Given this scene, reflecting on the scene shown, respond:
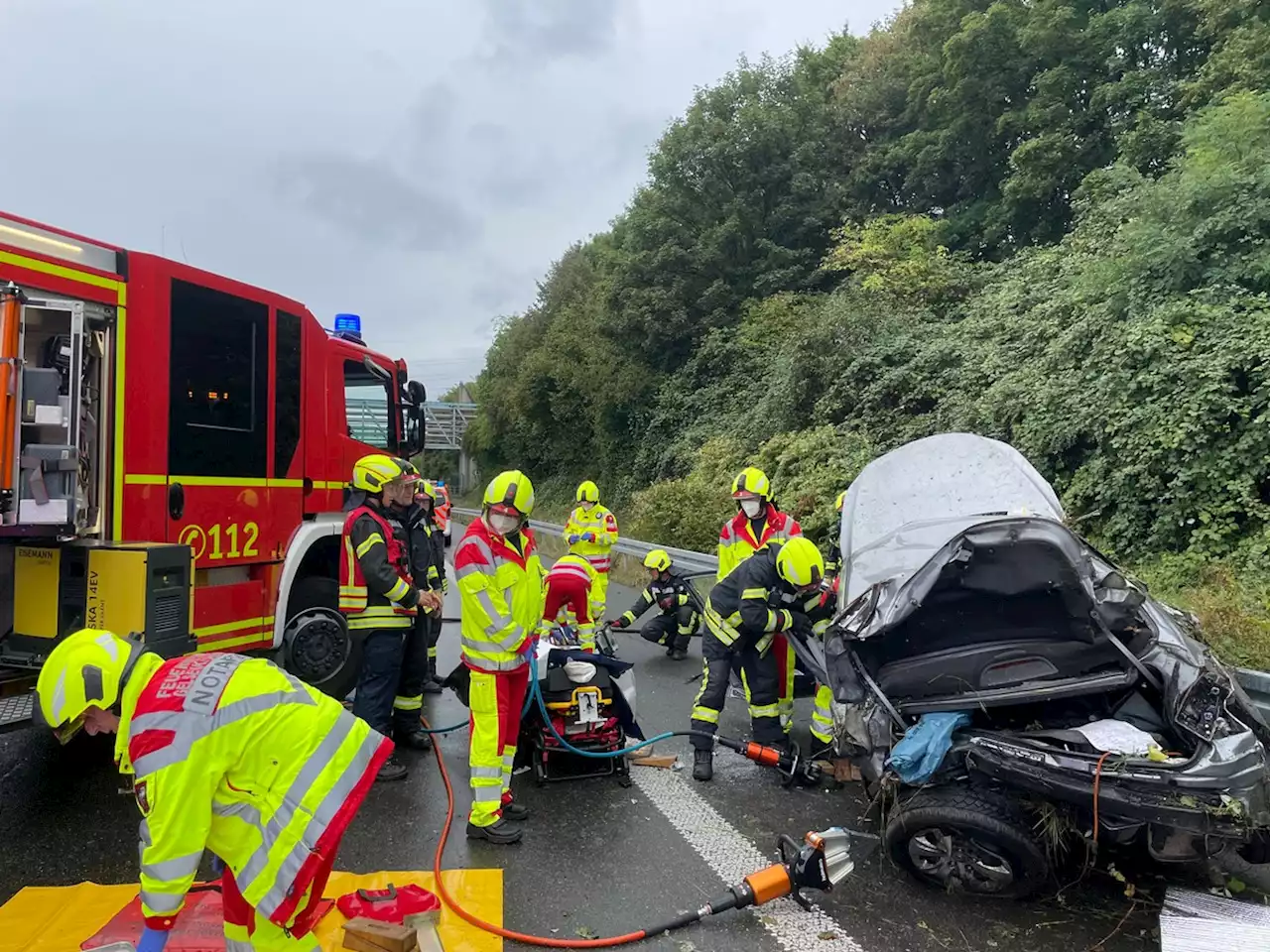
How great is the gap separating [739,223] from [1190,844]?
2048cm

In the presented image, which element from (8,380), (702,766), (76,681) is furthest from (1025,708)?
(8,380)

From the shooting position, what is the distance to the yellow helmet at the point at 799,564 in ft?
14.9

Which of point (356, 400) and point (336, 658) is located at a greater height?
point (356, 400)

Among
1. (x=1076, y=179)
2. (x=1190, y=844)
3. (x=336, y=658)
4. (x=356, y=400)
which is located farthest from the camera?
(x=1076, y=179)

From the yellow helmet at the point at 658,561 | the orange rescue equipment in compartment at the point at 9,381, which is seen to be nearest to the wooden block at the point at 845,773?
the yellow helmet at the point at 658,561

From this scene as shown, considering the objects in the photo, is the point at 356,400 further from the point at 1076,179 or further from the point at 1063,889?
the point at 1076,179

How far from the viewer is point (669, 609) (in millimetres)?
7555

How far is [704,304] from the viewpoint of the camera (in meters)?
22.0

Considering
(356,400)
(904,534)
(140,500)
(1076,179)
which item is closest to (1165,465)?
(904,534)

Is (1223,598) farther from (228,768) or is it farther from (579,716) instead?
(228,768)

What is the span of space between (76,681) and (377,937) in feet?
4.44

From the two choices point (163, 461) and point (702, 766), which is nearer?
point (702, 766)

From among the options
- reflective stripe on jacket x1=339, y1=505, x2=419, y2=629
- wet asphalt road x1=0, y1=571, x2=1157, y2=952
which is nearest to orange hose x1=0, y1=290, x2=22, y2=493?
reflective stripe on jacket x1=339, y1=505, x2=419, y2=629

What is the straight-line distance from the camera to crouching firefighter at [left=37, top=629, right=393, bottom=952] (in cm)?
211
